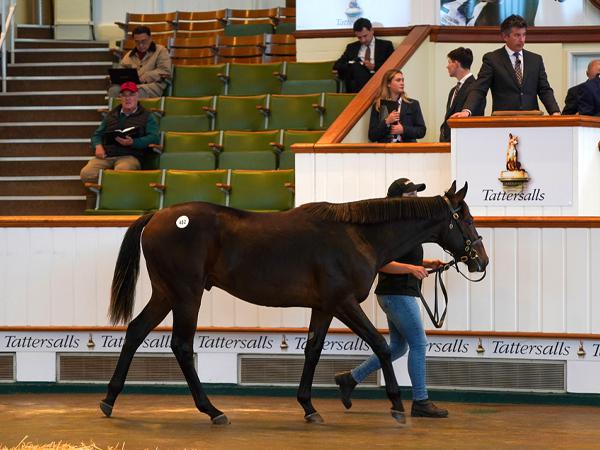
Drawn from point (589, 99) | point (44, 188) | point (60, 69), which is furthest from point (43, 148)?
point (589, 99)

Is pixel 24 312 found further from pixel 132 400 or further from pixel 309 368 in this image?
pixel 309 368

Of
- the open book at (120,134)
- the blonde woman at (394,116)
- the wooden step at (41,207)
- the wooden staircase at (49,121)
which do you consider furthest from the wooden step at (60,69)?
the blonde woman at (394,116)

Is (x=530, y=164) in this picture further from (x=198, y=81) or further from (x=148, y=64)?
(x=148, y=64)

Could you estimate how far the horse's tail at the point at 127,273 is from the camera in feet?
29.9

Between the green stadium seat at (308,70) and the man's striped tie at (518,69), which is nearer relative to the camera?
the man's striped tie at (518,69)

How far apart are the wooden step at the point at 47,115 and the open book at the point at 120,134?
1956 millimetres

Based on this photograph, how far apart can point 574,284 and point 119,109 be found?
5.16 meters

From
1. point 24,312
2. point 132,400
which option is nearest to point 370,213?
point 132,400

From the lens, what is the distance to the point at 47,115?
1465cm

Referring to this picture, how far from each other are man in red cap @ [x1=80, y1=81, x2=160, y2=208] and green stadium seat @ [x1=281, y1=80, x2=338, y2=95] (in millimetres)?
1667

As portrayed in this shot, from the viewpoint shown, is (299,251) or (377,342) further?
(299,251)

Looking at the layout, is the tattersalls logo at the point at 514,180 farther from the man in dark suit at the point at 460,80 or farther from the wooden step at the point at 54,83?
the wooden step at the point at 54,83

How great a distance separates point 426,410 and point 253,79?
6.01 m

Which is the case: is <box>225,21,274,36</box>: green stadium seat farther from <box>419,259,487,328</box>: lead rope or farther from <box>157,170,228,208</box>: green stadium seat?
<box>419,259,487,328</box>: lead rope
